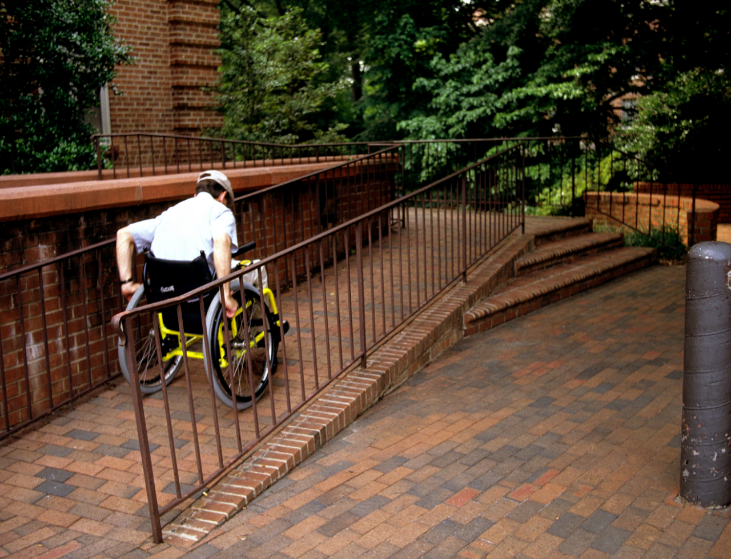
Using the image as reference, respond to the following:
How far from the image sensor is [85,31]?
9.24 meters

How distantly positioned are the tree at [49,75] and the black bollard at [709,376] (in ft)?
26.4

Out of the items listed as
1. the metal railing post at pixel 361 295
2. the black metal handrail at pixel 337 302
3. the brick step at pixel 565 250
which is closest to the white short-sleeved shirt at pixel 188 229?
the black metal handrail at pixel 337 302

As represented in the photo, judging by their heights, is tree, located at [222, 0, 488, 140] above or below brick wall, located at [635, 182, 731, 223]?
above

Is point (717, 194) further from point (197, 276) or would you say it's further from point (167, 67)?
point (197, 276)

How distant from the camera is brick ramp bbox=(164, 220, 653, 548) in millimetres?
3342

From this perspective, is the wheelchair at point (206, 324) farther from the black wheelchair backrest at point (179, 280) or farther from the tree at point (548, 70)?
the tree at point (548, 70)

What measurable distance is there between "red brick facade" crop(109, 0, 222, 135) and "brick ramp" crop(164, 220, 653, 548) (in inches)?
282

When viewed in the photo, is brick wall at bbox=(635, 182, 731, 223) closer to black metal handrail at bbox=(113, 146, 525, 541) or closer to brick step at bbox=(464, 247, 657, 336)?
brick step at bbox=(464, 247, 657, 336)

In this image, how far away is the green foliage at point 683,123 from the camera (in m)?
12.2

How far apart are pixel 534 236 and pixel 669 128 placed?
18.3ft

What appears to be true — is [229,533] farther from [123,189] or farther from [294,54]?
[294,54]

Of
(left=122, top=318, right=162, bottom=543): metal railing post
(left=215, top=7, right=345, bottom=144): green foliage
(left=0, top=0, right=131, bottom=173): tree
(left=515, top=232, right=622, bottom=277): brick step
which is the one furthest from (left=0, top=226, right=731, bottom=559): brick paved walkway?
(left=215, top=7, right=345, bottom=144): green foliage

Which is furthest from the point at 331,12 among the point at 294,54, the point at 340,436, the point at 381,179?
the point at 340,436

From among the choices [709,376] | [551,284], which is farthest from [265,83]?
[709,376]
